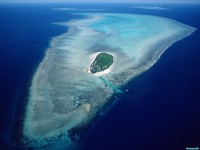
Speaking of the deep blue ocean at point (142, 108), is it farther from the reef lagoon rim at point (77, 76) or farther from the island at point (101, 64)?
the island at point (101, 64)

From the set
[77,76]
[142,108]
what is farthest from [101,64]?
[142,108]

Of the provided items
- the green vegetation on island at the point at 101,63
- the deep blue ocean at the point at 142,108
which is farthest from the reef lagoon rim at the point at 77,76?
the deep blue ocean at the point at 142,108

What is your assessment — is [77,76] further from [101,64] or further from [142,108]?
[142,108]

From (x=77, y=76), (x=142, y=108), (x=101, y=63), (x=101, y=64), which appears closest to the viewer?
(x=142, y=108)

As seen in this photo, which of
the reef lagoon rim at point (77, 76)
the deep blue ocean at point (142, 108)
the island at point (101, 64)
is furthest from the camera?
the island at point (101, 64)

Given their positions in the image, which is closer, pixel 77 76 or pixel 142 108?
pixel 142 108

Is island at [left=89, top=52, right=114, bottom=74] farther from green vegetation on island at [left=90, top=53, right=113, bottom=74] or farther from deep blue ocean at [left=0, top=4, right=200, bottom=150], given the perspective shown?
deep blue ocean at [left=0, top=4, right=200, bottom=150]

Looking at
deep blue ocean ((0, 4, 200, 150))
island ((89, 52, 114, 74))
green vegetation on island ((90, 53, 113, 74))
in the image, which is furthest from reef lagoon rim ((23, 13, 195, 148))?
deep blue ocean ((0, 4, 200, 150))
